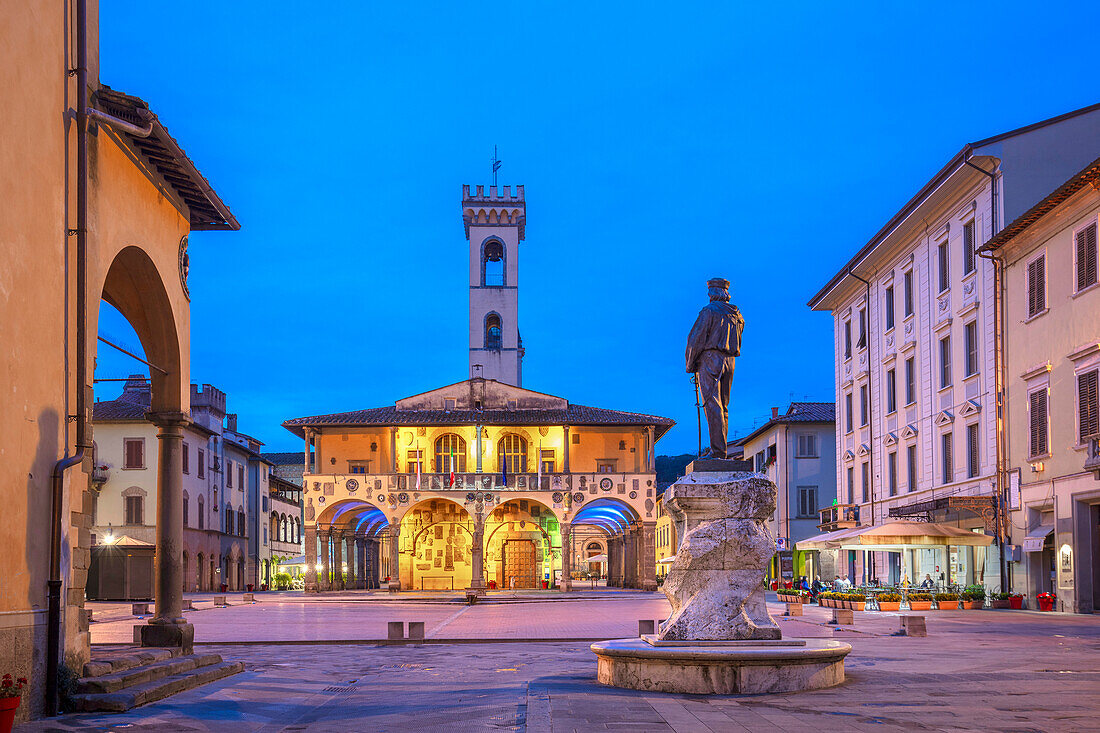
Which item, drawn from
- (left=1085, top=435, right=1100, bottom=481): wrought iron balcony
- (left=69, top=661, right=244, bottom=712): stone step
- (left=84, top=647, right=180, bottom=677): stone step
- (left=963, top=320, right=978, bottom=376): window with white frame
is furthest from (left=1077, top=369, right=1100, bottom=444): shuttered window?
(left=84, top=647, right=180, bottom=677): stone step

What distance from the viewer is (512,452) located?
54469 millimetres

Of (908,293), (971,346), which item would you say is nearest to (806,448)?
(908,293)

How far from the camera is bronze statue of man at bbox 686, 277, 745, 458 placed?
13.0m

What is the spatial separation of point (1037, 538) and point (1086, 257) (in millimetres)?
7052

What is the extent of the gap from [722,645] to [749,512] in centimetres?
145

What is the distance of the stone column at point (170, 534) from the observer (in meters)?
14.5

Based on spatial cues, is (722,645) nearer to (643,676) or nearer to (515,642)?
(643,676)

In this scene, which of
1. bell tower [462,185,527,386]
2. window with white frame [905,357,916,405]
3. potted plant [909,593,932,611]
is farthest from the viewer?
bell tower [462,185,527,386]

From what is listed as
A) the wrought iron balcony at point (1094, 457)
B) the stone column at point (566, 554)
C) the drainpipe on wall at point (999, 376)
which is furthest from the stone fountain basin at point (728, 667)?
the stone column at point (566, 554)

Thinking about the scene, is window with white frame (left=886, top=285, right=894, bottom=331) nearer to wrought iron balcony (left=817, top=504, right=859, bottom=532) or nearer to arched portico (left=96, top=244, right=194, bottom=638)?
wrought iron balcony (left=817, top=504, right=859, bottom=532)

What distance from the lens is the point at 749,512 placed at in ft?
39.1

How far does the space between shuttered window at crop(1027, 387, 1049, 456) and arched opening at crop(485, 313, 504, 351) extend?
148 feet

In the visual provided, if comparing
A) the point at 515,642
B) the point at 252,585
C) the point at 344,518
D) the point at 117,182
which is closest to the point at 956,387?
the point at 515,642

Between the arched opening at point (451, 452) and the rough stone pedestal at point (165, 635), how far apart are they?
131 feet
